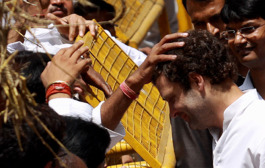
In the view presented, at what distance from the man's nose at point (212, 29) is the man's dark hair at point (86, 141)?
1.25m

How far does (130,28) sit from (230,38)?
1743mm

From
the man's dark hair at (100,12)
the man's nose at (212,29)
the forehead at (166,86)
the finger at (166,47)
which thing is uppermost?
the finger at (166,47)

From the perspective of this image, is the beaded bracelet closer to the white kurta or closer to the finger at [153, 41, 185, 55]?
the finger at [153, 41, 185, 55]

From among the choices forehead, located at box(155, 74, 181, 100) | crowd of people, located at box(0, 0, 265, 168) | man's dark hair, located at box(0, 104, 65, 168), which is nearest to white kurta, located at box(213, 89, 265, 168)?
crowd of people, located at box(0, 0, 265, 168)

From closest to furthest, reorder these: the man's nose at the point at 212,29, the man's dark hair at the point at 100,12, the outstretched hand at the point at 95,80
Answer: the outstretched hand at the point at 95,80 → the man's nose at the point at 212,29 → the man's dark hair at the point at 100,12

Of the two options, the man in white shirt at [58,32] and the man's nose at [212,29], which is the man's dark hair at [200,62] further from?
the man's nose at [212,29]

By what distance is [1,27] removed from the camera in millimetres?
1218

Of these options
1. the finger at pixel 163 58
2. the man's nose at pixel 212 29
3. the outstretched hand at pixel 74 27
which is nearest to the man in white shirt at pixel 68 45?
the outstretched hand at pixel 74 27

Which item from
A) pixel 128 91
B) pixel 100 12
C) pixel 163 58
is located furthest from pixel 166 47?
pixel 100 12

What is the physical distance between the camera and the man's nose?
300 cm

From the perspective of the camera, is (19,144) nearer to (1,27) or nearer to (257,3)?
(1,27)

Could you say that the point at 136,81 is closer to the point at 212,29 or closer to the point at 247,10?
the point at 247,10

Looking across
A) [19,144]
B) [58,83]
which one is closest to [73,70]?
[58,83]

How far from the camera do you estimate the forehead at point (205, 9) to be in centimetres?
312
